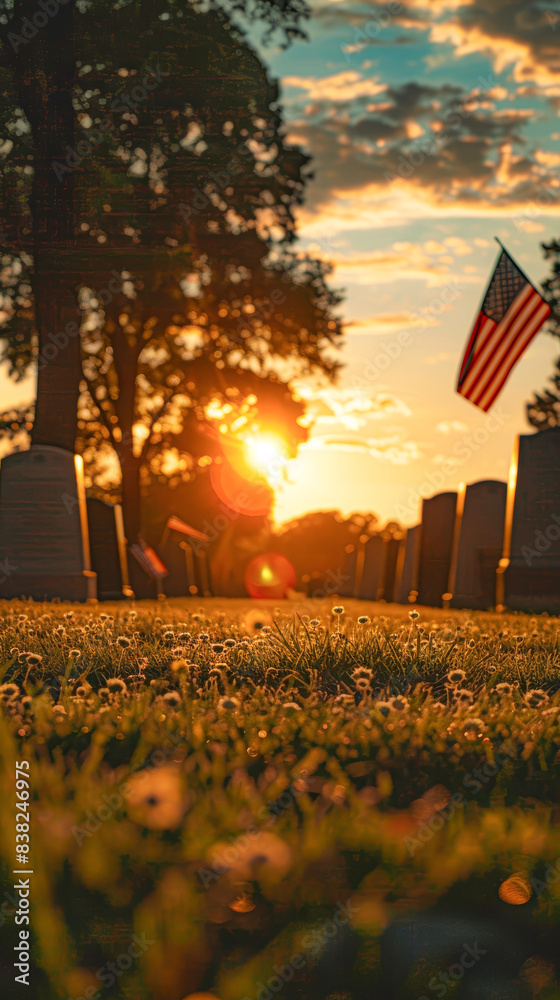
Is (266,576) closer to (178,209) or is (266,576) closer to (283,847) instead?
(178,209)

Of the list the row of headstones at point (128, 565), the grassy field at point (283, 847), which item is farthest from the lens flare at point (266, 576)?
the grassy field at point (283, 847)

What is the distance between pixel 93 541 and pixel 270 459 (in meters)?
10.1

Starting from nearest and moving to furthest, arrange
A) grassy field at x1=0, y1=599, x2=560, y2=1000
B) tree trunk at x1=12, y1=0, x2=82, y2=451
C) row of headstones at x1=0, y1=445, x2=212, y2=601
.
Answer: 1. grassy field at x1=0, y1=599, x2=560, y2=1000
2. row of headstones at x1=0, y1=445, x2=212, y2=601
3. tree trunk at x1=12, y1=0, x2=82, y2=451

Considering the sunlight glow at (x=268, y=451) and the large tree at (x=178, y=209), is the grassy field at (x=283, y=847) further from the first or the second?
the sunlight glow at (x=268, y=451)

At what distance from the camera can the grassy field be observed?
74.2 inches

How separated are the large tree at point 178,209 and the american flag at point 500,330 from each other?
5.24 m

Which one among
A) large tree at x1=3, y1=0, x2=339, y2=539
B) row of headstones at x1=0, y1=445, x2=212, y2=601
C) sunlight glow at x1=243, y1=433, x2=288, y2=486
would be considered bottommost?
row of headstones at x1=0, y1=445, x2=212, y2=601

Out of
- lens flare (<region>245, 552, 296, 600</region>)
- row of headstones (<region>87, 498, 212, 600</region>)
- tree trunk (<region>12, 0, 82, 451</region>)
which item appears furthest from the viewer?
lens flare (<region>245, 552, 296, 600</region>)

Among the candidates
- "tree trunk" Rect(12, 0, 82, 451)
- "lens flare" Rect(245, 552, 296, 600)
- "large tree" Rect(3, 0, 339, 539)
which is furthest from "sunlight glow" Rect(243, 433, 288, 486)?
"lens flare" Rect(245, 552, 296, 600)

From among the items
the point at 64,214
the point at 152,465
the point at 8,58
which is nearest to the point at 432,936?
the point at 64,214

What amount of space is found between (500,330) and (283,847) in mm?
9810

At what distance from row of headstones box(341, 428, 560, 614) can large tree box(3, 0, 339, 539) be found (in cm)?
625

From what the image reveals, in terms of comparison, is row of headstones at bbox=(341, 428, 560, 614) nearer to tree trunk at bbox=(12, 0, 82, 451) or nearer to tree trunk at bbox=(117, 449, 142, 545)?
tree trunk at bbox=(117, 449, 142, 545)

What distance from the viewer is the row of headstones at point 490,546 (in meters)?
11.2
